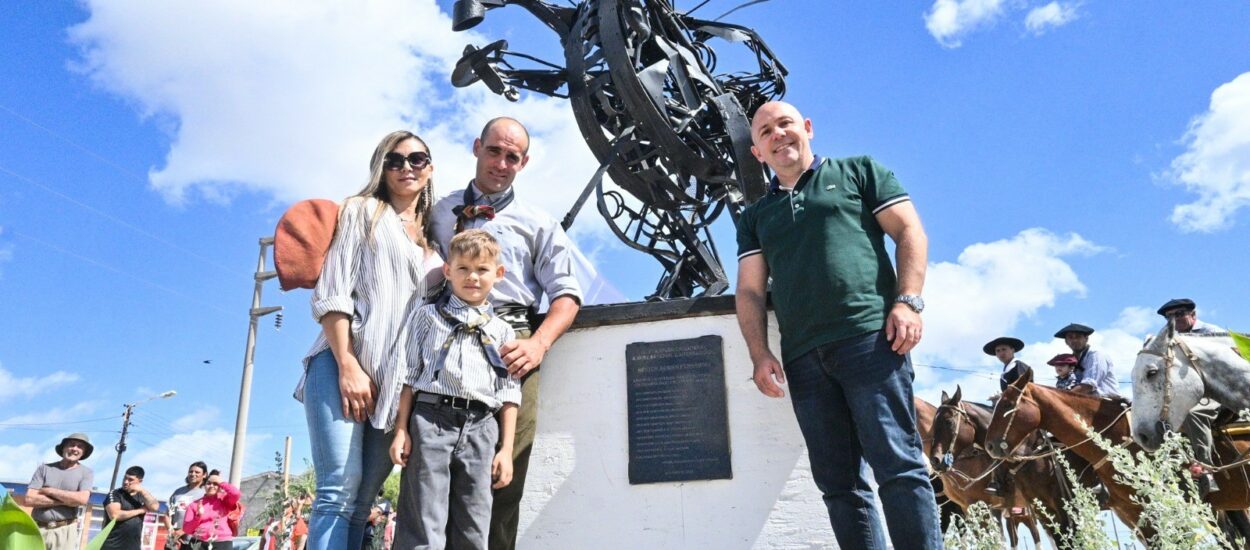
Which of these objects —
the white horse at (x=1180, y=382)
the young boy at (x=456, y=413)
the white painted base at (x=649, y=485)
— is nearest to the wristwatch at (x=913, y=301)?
the white painted base at (x=649, y=485)

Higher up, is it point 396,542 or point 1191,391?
point 1191,391

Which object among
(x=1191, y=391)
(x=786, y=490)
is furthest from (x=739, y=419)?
(x=1191, y=391)

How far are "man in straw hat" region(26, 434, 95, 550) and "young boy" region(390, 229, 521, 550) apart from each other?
6.15 meters

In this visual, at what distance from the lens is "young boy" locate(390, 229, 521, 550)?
2496mm

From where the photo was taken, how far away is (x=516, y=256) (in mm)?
3225

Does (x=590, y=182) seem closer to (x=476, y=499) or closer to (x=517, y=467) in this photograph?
(x=517, y=467)

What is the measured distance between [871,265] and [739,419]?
105 cm

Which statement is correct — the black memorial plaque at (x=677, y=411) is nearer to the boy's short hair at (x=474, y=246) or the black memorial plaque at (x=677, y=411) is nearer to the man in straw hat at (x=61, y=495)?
the boy's short hair at (x=474, y=246)

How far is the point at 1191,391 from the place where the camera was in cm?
598

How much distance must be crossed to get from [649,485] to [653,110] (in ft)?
9.13

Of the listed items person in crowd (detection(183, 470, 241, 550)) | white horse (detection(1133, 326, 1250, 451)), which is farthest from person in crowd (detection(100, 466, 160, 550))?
white horse (detection(1133, 326, 1250, 451))

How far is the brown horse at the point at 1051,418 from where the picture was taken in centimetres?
689

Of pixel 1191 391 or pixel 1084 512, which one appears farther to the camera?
pixel 1191 391

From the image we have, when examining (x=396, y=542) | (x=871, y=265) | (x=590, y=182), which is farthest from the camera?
(x=590, y=182)
